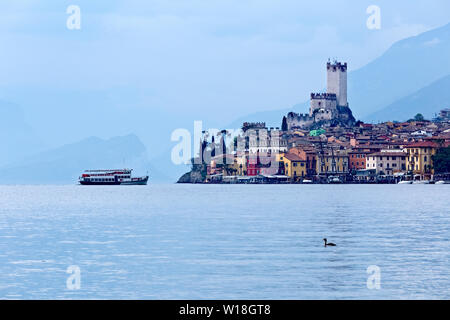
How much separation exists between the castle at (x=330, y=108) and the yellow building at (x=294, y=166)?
46.2 meters

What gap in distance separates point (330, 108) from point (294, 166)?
52.7 metres

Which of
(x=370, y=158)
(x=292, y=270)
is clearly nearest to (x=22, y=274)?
(x=292, y=270)

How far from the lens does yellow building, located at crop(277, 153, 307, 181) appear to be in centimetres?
13475

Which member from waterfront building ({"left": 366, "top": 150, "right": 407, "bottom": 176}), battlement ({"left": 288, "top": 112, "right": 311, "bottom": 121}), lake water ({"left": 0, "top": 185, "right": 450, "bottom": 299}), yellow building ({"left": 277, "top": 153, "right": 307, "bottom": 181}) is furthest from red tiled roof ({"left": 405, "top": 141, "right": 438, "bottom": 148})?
lake water ({"left": 0, "top": 185, "right": 450, "bottom": 299})

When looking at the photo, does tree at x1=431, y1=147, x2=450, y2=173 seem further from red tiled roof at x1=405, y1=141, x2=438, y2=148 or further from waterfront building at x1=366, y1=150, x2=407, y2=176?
waterfront building at x1=366, y1=150, x2=407, y2=176

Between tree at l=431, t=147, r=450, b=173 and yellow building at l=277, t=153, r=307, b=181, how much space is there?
19.9m

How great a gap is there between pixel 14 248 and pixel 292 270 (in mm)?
10371

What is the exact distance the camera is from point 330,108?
185625 millimetres

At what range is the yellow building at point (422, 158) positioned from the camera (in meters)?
127

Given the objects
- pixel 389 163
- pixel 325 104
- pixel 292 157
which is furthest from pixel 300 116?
pixel 389 163

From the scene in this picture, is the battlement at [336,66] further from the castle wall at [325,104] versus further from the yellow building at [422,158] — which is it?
the yellow building at [422,158]

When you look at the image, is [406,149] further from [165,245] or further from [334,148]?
[165,245]

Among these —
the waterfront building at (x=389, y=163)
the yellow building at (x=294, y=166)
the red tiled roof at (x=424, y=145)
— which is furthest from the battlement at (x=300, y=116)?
the red tiled roof at (x=424, y=145)
